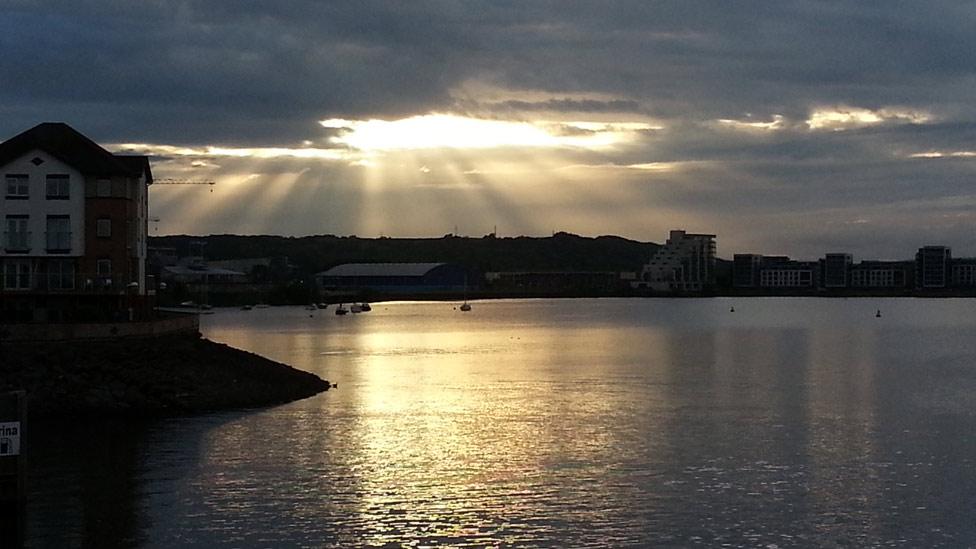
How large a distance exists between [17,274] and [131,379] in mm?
11627

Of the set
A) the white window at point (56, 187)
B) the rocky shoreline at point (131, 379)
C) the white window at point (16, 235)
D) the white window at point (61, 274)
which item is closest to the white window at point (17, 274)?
the white window at point (16, 235)

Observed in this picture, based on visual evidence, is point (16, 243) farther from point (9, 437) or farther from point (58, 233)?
point (9, 437)

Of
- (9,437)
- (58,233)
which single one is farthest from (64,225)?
(9,437)

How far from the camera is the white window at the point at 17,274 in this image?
56.8 meters

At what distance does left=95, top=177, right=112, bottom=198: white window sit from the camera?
58094 millimetres

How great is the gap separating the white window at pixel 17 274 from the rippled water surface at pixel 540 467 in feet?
48.8

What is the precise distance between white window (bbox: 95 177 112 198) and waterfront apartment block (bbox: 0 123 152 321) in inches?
1.9

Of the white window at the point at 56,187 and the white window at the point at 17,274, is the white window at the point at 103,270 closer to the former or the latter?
the white window at the point at 17,274

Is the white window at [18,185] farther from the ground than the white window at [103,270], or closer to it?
farther from the ground

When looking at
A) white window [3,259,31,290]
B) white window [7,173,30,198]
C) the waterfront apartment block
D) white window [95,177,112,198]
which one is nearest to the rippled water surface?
the waterfront apartment block

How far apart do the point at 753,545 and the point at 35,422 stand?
29.0 m

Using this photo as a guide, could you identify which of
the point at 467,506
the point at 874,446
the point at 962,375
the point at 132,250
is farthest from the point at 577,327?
the point at 467,506

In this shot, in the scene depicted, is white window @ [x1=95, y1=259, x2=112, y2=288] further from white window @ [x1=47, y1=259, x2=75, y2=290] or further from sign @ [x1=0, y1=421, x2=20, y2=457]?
sign @ [x1=0, y1=421, x2=20, y2=457]

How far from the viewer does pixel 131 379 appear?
49781 mm
